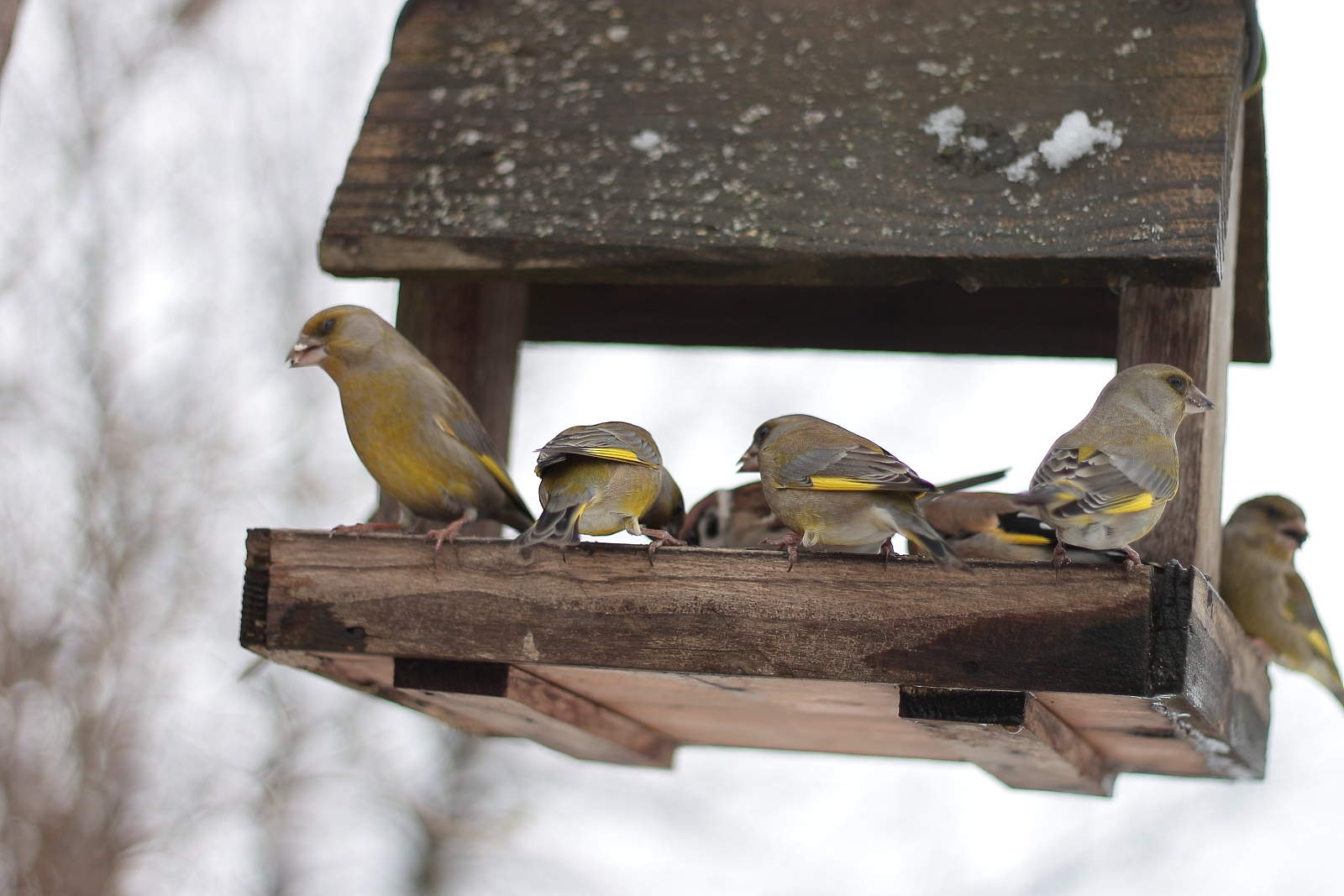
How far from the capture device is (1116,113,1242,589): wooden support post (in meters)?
2.89

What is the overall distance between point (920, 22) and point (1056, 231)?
0.75m

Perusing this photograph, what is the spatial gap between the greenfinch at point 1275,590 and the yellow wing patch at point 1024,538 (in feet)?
3.21

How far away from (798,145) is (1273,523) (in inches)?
72.6

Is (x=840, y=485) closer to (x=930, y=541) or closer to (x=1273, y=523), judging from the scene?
(x=930, y=541)

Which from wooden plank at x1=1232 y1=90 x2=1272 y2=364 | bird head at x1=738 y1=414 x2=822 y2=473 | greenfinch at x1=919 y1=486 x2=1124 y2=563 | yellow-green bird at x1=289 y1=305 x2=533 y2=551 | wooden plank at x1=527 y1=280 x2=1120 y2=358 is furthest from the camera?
wooden plank at x1=527 y1=280 x2=1120 y2=358

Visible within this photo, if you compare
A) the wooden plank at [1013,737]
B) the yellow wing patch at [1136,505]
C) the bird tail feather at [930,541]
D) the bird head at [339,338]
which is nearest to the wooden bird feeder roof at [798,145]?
the bird head at [339,338]

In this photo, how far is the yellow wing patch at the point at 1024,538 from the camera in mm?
2852

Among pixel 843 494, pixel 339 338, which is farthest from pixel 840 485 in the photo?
pixel 339 338

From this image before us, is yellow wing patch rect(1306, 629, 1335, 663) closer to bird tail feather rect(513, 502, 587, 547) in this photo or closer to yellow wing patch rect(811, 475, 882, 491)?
yellow wing patch rect(811, 475, 882, 491)

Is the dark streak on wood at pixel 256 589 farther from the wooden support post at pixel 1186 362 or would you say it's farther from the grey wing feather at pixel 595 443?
the wooden support post at pixel 1186 362

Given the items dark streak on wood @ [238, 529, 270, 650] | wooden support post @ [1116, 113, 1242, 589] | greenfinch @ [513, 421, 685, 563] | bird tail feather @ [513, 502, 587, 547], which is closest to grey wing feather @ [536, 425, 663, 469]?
greenfinch @ [513, 421, 685, 563]

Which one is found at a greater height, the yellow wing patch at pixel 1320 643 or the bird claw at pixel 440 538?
the bird claw at pixel 440 538

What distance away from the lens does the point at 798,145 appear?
9.86 feet

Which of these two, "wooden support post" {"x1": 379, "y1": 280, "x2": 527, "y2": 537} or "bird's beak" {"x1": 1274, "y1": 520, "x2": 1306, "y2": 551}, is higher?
"wooden support post" {"x1": 379, "y1": 280, "x2": 527, "y2": 537}
